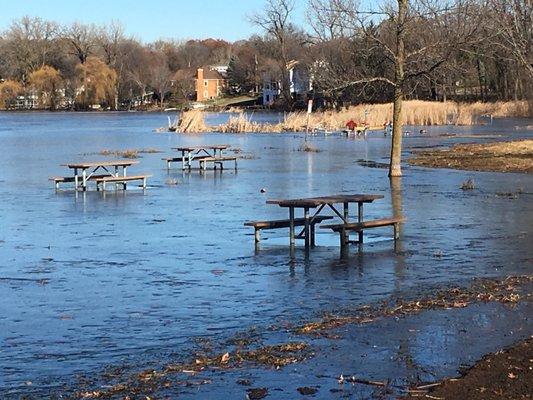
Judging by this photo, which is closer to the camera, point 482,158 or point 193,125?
point 482,158

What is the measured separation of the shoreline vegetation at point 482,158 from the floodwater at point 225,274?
427 cm

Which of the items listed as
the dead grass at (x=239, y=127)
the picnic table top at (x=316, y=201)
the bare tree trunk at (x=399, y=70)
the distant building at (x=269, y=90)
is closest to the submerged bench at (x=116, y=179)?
the bare tree trunk at (x=399, y=70)

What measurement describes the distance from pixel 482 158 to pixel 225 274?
977 inches

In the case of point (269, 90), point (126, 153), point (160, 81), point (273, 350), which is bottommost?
point (273, 350)

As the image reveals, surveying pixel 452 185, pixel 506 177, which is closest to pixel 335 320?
pixel 452 185

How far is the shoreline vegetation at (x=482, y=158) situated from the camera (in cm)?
3306

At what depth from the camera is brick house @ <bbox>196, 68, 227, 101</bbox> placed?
6929 inches

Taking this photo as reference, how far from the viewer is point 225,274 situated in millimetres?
13797

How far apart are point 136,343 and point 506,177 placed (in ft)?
70.0

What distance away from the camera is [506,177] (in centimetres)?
2938

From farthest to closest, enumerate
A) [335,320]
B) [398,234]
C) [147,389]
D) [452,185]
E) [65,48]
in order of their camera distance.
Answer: [65,48], [452,185], [398,234], [335,320], [147,389]

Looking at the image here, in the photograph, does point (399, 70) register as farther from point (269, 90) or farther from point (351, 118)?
point (269, 90)

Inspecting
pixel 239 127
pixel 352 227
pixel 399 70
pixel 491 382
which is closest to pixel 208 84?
pixel 239 127

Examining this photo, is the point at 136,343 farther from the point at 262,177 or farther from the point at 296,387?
the point at 262,177
